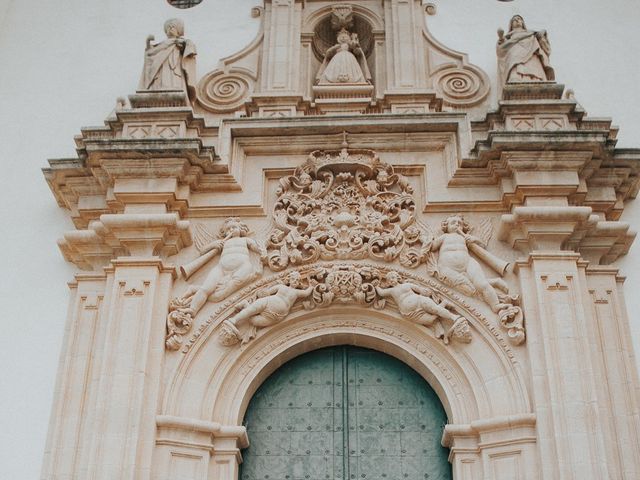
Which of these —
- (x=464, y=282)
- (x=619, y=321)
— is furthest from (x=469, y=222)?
(x=619, y=321)

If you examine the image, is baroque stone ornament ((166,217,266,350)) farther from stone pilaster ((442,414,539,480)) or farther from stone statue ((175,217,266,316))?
stone pilaster ((442,414,539,480))

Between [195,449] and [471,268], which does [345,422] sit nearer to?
[195,449]

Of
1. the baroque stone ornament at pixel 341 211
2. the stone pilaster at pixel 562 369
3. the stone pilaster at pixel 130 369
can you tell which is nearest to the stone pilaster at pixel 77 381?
the stone pilaster at pixel 130 369

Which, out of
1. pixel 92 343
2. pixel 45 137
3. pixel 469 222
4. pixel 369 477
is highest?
pixel 45 137

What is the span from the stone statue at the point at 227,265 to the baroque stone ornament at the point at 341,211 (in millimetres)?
223

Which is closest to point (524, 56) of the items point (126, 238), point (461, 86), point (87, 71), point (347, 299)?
point (461, 86)

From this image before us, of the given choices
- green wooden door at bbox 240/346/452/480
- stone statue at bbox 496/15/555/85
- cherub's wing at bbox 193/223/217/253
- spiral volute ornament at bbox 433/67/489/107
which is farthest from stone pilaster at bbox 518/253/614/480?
cherub's wing at bbox 193/223/217/253

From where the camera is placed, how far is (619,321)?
10.9m

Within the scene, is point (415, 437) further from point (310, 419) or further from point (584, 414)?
point (584, 414)

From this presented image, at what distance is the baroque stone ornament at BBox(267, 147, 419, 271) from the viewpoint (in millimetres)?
11312

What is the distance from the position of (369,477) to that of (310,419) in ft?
2.87

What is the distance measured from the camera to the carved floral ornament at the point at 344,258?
10.9 m

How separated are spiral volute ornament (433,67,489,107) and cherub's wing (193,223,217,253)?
135 inches

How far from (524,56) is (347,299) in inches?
145
